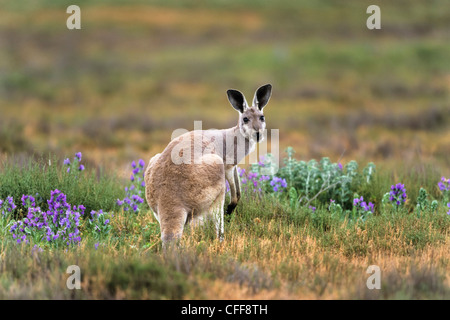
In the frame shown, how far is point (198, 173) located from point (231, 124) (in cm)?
1809

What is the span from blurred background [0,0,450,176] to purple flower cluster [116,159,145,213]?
2066 mm

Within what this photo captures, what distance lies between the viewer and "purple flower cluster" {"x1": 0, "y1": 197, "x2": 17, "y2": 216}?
7538mm

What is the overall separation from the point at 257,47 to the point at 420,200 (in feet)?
→ 119

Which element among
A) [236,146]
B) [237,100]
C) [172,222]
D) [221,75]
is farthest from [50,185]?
[221,75]

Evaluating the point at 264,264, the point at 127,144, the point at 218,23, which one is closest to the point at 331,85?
the point at 127,144

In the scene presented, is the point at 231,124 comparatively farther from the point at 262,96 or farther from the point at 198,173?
the point at 198,173

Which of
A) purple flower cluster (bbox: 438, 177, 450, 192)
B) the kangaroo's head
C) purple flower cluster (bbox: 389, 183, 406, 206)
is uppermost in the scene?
the kangaroo's head

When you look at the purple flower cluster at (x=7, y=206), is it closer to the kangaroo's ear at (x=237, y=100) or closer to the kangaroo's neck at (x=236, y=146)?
the kangaroo's neck at (x=236, y=146)

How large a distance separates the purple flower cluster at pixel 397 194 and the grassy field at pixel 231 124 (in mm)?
243

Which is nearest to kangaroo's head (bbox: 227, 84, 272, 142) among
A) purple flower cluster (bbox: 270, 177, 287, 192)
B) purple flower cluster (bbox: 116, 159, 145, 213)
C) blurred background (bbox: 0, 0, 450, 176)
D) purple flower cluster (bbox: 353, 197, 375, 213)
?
purple flower cluster (bbox: 270, 177, 287, 192)

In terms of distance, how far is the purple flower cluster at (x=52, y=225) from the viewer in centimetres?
700

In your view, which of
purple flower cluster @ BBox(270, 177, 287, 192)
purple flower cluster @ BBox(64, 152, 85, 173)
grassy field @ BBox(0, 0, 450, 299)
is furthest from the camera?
purple flower cluster @ BBox(270, 177, 287, 192)

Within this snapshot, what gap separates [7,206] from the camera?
7.69 m

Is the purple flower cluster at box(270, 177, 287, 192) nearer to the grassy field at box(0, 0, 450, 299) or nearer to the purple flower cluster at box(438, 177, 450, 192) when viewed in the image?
the grassy field at box(0, 0, 450, 299)
